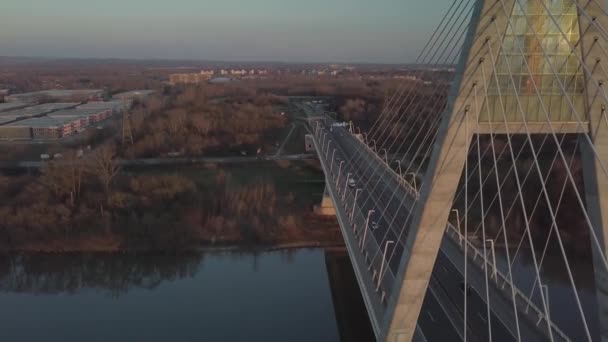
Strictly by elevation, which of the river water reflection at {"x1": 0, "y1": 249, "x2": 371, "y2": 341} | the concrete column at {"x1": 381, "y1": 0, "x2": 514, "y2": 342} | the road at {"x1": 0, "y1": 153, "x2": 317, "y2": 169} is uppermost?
the concrete column at {"x1": 381, "y1": 0, "x2": 514, "y2": 342}

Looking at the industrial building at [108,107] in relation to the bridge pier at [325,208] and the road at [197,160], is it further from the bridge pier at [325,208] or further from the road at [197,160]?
the bridge pier at [325,208]

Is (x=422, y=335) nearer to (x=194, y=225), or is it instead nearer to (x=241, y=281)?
(x=241, y=281)

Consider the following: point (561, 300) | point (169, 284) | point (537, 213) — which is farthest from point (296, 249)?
point (537, 213)

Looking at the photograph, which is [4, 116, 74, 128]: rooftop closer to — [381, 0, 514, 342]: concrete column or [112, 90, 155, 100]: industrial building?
[112, 90, 155, 100]: industrial building

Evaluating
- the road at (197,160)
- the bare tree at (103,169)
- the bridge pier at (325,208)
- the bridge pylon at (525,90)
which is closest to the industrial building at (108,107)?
the road at (197,160)

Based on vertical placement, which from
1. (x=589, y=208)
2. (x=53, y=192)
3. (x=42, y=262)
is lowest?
(x=42, y=262)

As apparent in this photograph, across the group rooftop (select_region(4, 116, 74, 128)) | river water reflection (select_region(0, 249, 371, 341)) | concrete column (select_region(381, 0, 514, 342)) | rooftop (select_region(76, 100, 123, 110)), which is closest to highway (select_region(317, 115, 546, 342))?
concrete column (select_region(381, 0, 514, 342))
